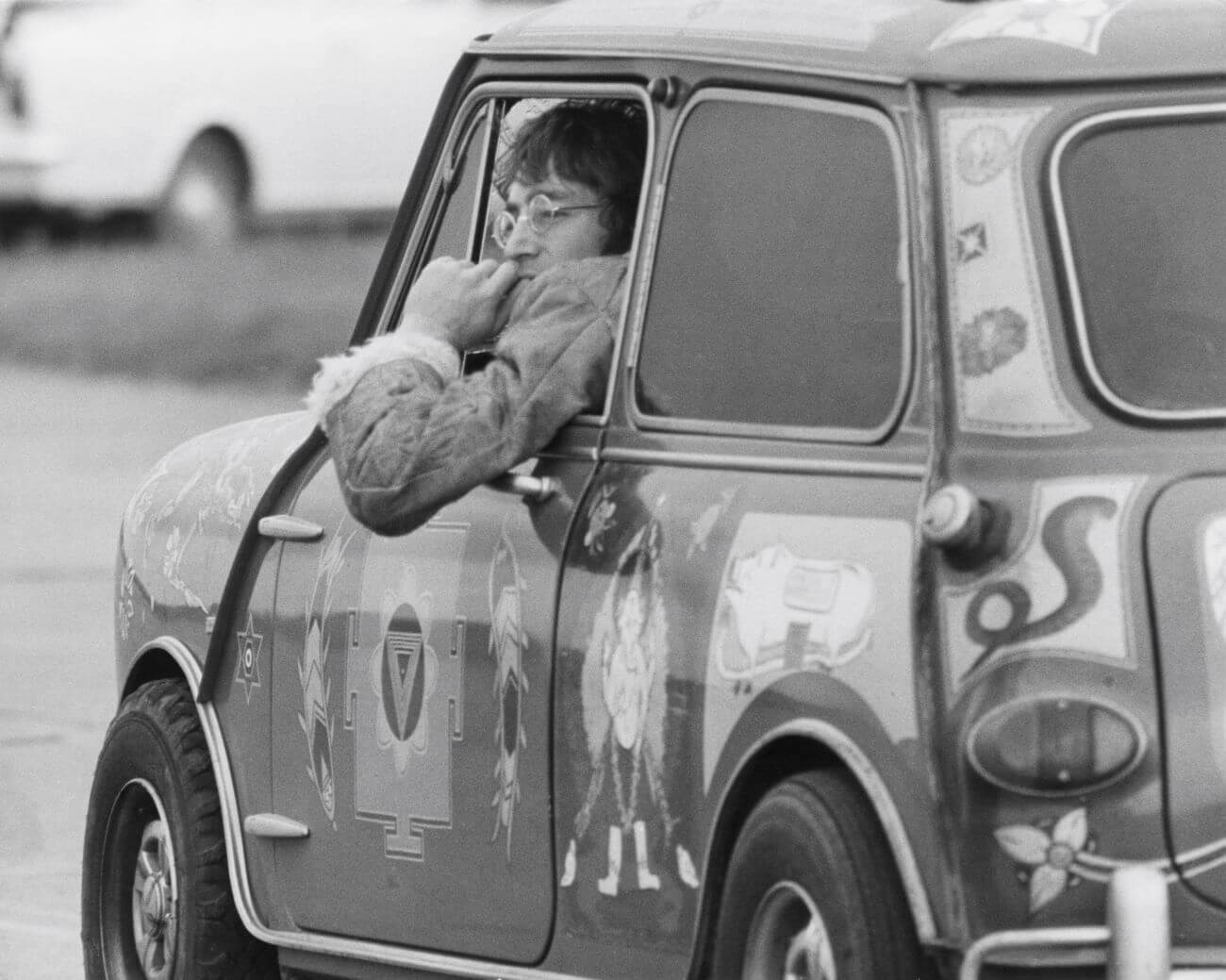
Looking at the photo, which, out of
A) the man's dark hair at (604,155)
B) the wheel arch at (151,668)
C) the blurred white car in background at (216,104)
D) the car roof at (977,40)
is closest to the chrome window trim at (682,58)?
the car roof at (977,40)

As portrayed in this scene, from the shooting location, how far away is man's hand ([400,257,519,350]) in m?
5.51

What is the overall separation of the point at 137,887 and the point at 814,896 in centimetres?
240

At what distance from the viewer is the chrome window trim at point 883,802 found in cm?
429

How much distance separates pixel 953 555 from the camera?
432cm

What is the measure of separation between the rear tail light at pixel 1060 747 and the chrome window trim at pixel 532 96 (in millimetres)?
1148

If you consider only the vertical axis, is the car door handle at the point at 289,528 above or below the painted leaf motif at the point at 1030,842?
above

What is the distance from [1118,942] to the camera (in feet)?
13.6

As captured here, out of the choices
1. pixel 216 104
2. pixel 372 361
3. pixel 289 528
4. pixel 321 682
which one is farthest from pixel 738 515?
pixel 216 104

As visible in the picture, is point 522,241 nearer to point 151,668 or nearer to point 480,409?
point 480,409

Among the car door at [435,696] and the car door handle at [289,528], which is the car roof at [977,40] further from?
the car door handle at [289,528]

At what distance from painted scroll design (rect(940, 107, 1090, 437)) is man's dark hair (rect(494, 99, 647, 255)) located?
103 centimetres

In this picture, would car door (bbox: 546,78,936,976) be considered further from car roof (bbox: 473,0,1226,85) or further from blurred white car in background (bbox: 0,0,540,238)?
blurred white car in background (bbox: 0,0,540,238)

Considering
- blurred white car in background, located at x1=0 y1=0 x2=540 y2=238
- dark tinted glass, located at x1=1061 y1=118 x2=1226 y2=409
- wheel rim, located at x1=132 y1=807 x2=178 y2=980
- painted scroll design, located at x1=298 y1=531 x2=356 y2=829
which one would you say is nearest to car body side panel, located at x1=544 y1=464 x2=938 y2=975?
dark tinted glass, located at x1=1061 y1=118 x2=1226 y2=409

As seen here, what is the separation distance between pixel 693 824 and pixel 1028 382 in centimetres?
82
